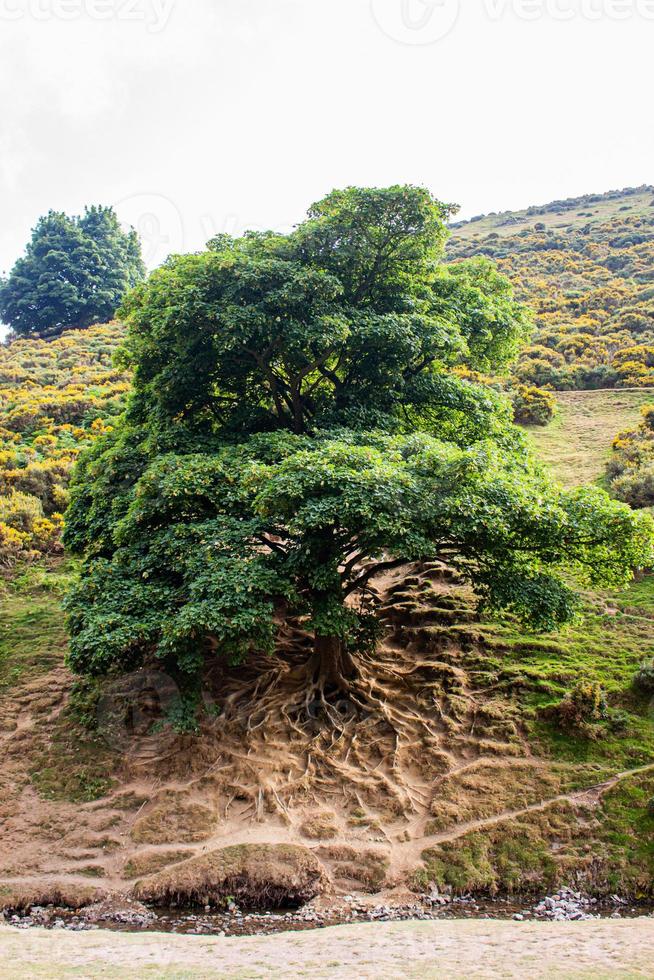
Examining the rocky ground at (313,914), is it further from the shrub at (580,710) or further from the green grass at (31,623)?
the green grass at (31,623)

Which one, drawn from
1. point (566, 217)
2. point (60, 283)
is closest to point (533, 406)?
point (60, 283)

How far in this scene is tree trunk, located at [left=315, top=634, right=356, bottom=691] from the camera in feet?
38.3

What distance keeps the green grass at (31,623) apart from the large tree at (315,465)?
2494 millimetres

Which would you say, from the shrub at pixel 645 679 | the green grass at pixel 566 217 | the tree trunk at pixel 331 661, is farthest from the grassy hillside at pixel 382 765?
the green grass at pixel 566 217

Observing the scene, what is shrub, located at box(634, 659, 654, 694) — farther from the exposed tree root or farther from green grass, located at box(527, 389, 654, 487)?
green grass, located at box(527, 389, 654, 487)

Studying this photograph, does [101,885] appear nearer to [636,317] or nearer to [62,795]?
[62,795]

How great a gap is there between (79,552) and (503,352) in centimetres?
1038

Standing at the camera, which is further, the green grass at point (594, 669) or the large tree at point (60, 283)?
the large tree at point (60, 283)

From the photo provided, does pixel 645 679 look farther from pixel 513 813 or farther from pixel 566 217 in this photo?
pixel 566 217

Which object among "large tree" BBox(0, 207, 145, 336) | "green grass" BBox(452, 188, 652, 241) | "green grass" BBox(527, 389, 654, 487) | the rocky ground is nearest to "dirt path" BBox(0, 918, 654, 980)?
the rocky ground

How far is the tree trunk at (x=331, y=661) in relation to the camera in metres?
11.7

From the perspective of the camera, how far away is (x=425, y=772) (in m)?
10.3

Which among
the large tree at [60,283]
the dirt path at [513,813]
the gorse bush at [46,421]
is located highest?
the large tree at [60,283]

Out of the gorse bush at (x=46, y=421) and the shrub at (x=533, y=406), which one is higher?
the gorse bush at (x=46, y=421)
